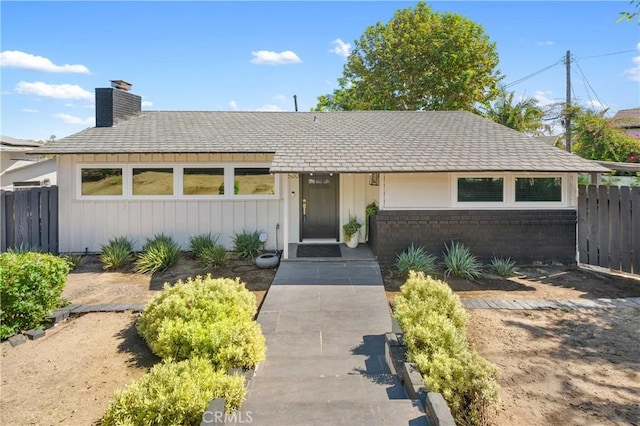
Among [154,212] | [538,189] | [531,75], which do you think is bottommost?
[154,212]

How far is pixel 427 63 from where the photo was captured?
73.2 feet

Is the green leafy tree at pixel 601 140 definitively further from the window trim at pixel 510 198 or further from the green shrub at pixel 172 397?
the green shrub at pixel 172 397

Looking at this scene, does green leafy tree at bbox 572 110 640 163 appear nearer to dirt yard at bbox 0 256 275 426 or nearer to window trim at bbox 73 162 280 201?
window trim at bbox 73 162 280 201

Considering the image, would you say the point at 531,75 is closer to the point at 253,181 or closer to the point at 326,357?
the point at 253,181

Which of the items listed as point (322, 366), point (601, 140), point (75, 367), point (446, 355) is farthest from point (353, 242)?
point (601, 140)

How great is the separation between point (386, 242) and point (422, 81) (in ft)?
53.8

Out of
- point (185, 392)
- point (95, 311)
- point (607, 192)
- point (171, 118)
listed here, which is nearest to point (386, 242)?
point (607, 192)

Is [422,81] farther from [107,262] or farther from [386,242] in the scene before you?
[107,262]

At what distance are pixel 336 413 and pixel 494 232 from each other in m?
7.54

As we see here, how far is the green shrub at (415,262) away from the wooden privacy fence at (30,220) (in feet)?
30.5

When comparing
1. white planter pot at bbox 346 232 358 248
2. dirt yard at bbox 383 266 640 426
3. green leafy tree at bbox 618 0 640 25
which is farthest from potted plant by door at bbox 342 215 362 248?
green leafy tree at bbox 618 0 640 25

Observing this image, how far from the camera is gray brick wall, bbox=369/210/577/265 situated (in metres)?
9.15

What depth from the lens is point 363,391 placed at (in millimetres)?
3662

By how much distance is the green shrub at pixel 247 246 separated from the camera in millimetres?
9781
